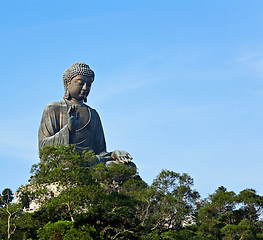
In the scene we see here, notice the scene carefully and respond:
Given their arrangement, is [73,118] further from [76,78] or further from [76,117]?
[76,78]

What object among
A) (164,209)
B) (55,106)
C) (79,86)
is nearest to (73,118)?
(55,106)

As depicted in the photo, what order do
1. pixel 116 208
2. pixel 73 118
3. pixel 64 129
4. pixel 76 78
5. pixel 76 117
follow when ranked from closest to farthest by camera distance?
pixel 116 208 → pixel 73 118 → pixel 64 129 → pixel 76 117 → pixel 76 78

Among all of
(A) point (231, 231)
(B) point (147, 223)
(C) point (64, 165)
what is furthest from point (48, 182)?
(A) point (231, 231)

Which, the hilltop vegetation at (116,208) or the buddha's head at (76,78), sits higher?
the buddha's head at (76,78)

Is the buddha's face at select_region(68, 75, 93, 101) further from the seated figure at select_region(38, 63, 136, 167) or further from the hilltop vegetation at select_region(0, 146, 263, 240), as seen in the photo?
the hilltop vegetation at select_region(0, 146, 263, 240)

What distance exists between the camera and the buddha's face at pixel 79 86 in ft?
124

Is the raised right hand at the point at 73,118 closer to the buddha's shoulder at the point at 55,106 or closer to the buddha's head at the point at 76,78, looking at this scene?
the buddha's shoulder at the point at 55,106

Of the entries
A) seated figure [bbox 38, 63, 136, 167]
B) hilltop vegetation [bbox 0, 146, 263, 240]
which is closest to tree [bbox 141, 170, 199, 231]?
hilltop vegetation [bbox 0, 146, 263, 240]

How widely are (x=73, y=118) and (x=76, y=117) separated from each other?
1191 millimetres

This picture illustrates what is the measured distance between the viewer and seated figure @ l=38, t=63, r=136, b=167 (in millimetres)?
37281

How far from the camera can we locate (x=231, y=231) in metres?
27.3

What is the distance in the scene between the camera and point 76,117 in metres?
37.7

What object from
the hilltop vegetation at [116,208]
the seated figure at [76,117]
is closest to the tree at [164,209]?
the hilltop vegetation at [116,208]

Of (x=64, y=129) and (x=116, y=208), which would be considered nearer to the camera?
(x=116, y=208)
